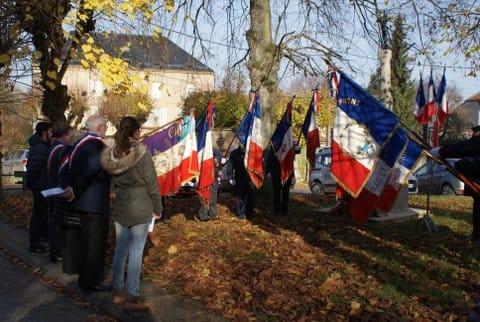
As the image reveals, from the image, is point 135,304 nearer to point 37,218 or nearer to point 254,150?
point 37,218

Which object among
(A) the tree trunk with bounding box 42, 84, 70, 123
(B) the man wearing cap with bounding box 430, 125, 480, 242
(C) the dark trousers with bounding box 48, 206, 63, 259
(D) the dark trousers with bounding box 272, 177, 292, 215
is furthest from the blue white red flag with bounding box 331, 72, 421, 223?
(A) the tree trunk with bounding box 42, 84, 70, 123

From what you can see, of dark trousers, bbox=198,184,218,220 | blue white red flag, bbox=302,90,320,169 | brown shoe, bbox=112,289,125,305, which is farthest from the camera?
blue white red flag, bbox=302,90,320,169

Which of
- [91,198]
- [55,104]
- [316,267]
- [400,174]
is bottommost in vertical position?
[316,267]

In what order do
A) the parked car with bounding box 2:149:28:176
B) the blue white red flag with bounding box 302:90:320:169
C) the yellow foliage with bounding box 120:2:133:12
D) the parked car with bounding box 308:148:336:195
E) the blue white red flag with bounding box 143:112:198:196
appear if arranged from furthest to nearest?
the parked car with bounding box 2:149:28:176
the parked car with bounding box 308:148:336:195
the blue white red flag with bounding box 302:90:320:169
the blue white red flag with bounding box 143:112:198:196
the yellow foliage with bounding box 120:2:133:12

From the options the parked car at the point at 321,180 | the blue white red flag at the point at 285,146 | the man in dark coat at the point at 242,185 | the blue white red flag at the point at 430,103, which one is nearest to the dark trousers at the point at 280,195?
the blue white red flag at the point at 285,146

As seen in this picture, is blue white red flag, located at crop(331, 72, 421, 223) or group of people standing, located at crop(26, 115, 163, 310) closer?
group of people standing, located at crop(26, 115, 163, 310)

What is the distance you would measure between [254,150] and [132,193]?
5.01m

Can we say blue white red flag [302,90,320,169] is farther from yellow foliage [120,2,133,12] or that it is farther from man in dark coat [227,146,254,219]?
yellow foliage [120,2,133,12]

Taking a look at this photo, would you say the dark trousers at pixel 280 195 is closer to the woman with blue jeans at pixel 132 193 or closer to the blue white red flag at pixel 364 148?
the blue white red flag at pixel 364 148

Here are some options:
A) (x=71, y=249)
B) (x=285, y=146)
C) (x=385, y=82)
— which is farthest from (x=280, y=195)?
(x=71, y=249)

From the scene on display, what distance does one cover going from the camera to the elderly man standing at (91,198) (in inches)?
248

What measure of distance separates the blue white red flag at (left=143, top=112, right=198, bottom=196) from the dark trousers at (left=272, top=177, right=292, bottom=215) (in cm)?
247

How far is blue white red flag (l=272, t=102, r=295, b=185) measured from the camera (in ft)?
38.7

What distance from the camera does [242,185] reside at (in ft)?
38.5
